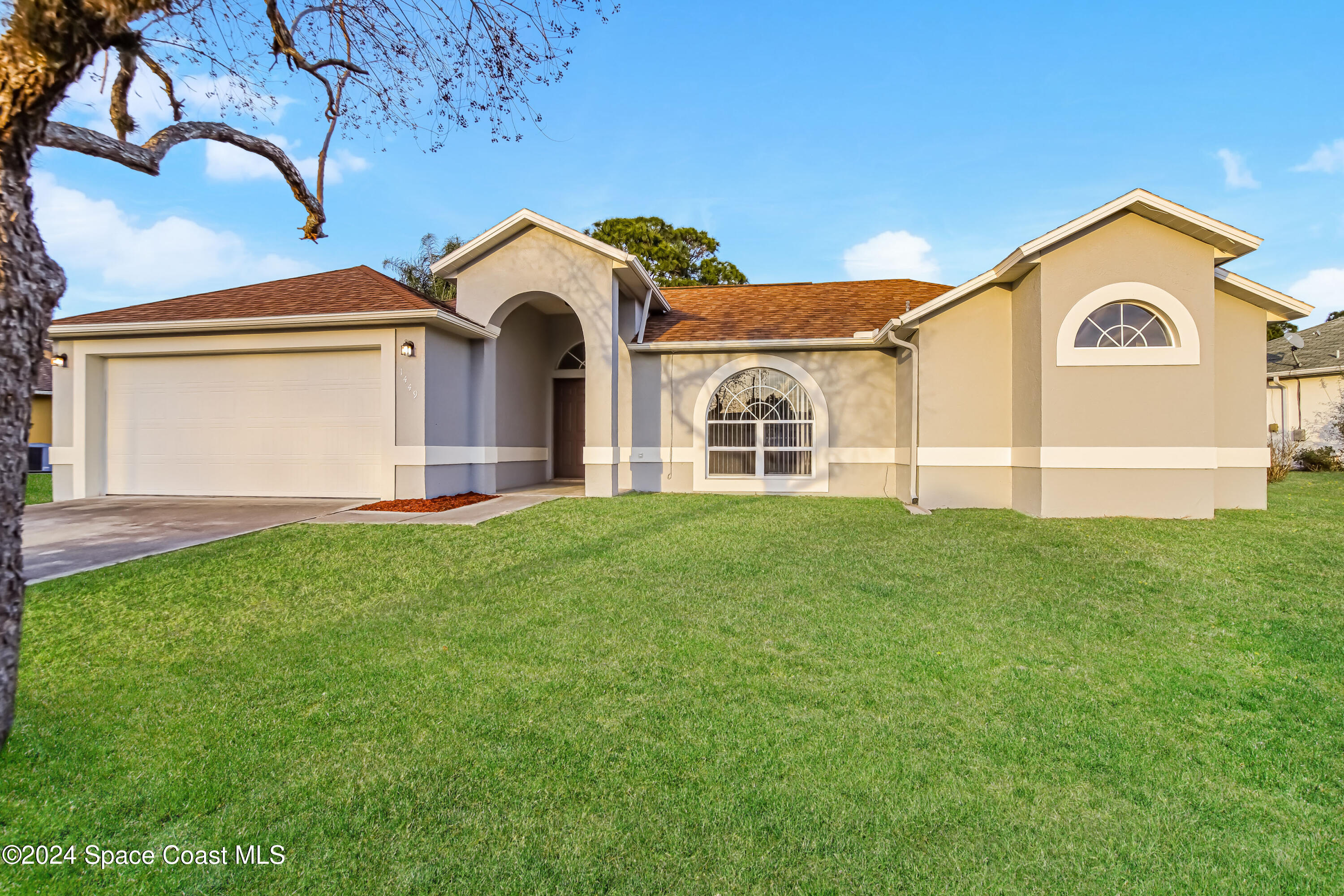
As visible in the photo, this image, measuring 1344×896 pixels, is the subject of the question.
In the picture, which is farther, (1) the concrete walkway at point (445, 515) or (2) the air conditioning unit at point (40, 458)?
(2) the air conditioning unit at point (40, 458)

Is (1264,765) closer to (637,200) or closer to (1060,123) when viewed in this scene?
(1060,123)

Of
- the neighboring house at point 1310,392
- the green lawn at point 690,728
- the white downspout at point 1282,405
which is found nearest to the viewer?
the green lawn at point 690,728

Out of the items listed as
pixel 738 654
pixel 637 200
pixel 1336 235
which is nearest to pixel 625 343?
pixel 738 654

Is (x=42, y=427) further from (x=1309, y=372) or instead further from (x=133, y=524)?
(x=1309, y=372)

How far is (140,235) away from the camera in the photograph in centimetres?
916

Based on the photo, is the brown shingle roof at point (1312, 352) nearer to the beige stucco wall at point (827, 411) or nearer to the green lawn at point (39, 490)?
the beige stucco wall at point (827, 411)

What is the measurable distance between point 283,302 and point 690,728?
11.9 meters

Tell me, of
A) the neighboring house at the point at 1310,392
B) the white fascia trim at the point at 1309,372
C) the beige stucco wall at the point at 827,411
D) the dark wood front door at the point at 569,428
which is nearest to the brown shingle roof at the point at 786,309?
the beige stucco wall at the point at 827,411

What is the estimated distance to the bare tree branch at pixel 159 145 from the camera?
10.0 feet

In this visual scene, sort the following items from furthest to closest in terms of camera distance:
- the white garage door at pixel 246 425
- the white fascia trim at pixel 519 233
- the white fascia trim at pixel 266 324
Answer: the white fascia trim at pixel 519 233, the white garage door at pixel 246 425, the white fascia trim at pixel 266 324

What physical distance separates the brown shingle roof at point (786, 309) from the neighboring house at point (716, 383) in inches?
4.8

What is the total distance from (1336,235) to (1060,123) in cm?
1171

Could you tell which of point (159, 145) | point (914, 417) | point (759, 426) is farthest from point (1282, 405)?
point (159, 145)

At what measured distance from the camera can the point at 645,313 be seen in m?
13.2
